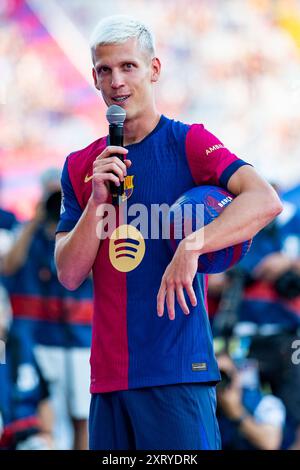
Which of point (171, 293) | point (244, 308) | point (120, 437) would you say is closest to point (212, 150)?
point (171, 293)

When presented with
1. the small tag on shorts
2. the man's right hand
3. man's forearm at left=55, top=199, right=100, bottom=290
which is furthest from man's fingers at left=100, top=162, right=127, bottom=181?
the small tag on shorts

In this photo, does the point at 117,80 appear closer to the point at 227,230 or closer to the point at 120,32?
the point at 120,32

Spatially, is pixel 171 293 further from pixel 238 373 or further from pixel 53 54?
pixel 53 54

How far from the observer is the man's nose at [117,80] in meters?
3.63

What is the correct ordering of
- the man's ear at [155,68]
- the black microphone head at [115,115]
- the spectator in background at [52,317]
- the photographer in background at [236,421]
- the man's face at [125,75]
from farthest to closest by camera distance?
the spectator in background at [52,317], the photographer in background at [236,421], the man's ear at [155,68], the man's face at [125,75], the black microphone head at [115,115]

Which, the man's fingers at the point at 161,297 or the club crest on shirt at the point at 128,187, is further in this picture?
the club crest on shirt at the point at 128,187

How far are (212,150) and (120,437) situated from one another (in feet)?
3.11

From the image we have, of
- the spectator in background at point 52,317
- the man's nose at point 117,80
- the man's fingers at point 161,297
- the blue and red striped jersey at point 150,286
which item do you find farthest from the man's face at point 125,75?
the spectator in background at point 52,317

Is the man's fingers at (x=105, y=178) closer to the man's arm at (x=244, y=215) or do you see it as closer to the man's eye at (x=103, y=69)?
the man's arm at (x=244, y=215)

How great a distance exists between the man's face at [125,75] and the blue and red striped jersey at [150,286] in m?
0.13

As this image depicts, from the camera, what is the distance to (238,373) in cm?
717

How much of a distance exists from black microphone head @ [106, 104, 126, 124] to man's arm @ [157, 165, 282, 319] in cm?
39

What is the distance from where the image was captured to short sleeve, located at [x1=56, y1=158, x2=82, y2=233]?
12.7 feet

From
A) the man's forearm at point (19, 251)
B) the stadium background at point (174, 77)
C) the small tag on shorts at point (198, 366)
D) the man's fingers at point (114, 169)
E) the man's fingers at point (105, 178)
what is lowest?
the small tag on shorts at point (198, 366)
